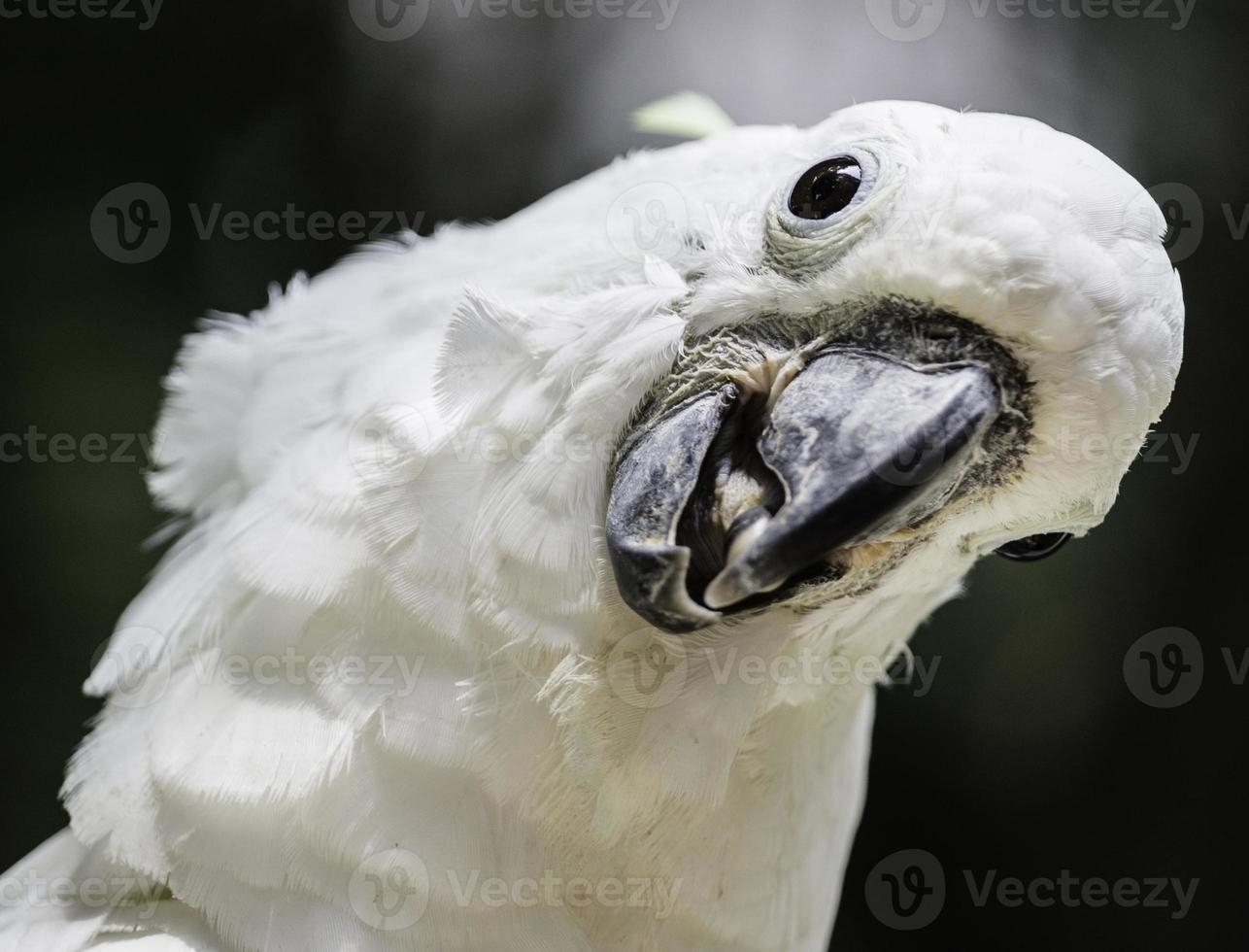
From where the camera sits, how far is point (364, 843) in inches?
46.4

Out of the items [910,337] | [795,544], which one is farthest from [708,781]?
[910,337]

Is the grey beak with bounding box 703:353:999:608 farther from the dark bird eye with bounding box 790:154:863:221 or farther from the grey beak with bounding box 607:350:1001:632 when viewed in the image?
the dark bird eye with bounding box 790:154:863:221

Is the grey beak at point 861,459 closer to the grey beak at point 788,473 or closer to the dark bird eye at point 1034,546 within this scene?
the grey beak at point 788,473

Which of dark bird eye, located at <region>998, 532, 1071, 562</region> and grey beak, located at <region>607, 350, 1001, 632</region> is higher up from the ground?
grey beak, located at <region>607, 350, 1001, 632</region>

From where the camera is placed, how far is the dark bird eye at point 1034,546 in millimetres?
1212

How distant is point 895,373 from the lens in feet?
3.29

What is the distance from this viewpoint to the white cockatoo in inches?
39.3

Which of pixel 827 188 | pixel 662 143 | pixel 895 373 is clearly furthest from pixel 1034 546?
pixel 662 143

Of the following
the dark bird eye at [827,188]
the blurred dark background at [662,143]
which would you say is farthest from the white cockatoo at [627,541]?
the blurred dark background at [662,143]

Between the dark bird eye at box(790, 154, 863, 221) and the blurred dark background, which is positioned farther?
the blurred dark background

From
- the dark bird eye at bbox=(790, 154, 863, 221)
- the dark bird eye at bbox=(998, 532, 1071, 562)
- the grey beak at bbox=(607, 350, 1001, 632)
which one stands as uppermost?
the dark bird eye at bbox=(790, 154, 863, 221)

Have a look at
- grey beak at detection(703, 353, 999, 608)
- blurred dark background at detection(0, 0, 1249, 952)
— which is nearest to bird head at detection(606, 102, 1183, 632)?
grey beak at detection(703, 353, 999, 608)

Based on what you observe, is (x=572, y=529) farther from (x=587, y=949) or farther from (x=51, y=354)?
(x=51, y=354)

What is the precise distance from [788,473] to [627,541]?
6.8 inches
